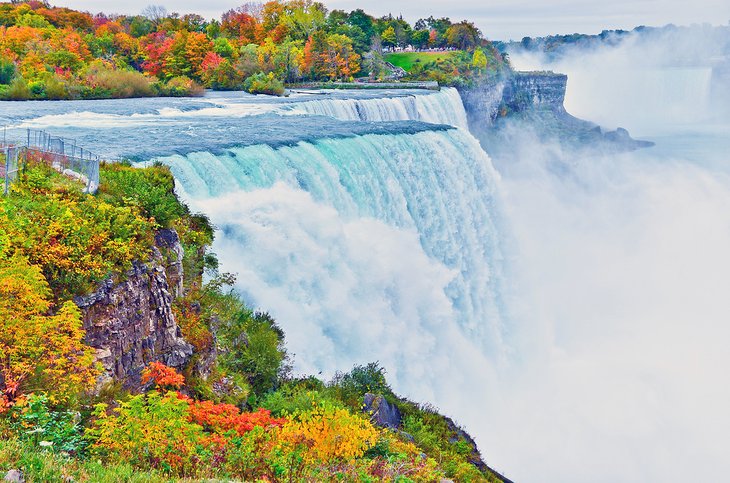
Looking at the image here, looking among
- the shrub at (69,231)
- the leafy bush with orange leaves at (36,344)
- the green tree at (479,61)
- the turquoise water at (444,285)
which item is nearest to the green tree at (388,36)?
the green tree at (479,61)

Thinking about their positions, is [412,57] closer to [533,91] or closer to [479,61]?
[479,61]

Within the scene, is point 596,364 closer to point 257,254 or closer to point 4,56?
point 257,254

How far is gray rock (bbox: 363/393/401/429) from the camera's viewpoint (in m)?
14.1

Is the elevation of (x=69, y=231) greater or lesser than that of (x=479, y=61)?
lesser

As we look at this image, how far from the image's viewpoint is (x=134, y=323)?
431 inches

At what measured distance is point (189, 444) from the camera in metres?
8.72

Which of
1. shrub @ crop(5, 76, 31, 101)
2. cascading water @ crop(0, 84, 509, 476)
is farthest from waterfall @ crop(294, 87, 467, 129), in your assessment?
shrub @ crop(5, 76, 31, 101)

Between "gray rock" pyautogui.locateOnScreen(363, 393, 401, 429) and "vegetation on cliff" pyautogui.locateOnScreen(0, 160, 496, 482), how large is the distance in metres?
0.06

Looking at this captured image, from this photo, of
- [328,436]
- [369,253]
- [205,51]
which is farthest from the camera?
[205,51]

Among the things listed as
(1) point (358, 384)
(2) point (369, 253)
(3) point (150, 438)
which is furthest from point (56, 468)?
(2) point (369, 253)

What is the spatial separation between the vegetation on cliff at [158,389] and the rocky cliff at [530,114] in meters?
46.2

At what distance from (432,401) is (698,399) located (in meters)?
9.85

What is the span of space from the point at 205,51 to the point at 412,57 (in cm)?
2612

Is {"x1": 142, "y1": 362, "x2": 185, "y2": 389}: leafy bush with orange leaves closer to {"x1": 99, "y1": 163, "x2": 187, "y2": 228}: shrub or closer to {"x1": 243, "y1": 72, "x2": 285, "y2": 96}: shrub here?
{"x1": 99, "y1": 163, "x2": 187, "y2": 228}: shrub
